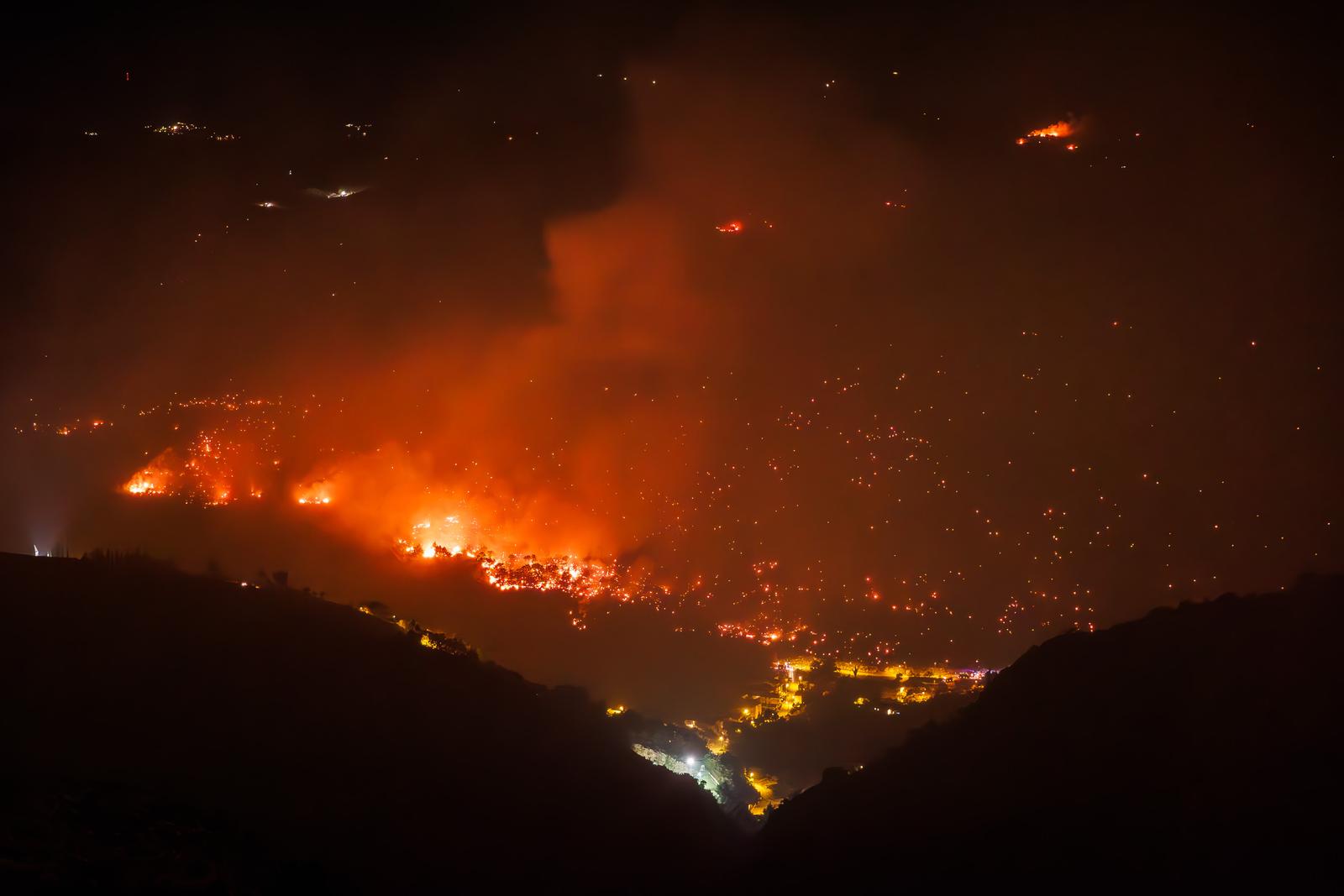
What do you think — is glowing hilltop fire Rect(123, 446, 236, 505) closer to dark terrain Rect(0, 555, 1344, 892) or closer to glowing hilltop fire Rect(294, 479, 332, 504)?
glowing hilltop fire Rect(294, 479, 332, 504)

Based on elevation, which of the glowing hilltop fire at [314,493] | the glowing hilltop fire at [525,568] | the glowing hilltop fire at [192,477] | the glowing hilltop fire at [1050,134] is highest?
the glowing hilltop fire at [1050,134]

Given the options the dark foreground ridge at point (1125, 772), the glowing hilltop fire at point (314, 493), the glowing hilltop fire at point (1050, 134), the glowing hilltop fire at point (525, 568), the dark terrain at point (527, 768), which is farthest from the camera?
the glowing hilltop fire at point (314, 493)

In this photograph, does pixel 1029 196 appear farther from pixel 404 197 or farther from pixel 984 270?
pixel 404 197

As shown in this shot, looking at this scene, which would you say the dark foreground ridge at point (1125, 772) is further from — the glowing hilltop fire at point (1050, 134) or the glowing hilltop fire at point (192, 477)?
the glowing hilltop fire at point (192, 477)

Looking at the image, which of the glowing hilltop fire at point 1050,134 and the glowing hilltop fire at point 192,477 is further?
the glowing hilltop fire at point 192,477

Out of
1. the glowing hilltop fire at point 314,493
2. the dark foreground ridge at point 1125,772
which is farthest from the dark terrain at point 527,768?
the glowing hilltop fire at point 314,493

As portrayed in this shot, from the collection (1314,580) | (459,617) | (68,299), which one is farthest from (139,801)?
(68,299)

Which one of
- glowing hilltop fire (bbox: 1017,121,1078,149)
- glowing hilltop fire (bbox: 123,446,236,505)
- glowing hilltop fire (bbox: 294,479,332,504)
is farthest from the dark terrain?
glowing hilltop fire (bbox: 1017,121,1078,149)
